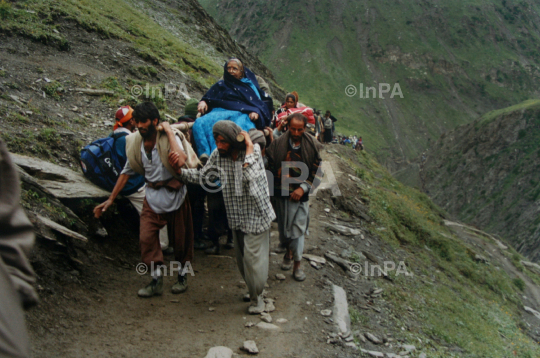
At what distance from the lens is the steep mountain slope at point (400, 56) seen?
79.8 meters

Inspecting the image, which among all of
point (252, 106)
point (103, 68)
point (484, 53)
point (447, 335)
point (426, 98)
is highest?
point (484, 53)

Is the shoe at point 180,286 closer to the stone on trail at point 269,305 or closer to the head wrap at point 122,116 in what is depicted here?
the stone on trail at point 269,305

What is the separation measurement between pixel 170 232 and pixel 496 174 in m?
43.2

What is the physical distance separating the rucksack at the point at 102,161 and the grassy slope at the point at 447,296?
3.48m

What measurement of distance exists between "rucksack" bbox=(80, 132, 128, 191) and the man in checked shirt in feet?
4.36

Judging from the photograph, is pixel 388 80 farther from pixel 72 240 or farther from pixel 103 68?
pixel 72 240

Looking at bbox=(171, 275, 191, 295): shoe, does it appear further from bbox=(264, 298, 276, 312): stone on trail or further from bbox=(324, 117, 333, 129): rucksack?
bbox=(324, 117, 333, 129): rucksack

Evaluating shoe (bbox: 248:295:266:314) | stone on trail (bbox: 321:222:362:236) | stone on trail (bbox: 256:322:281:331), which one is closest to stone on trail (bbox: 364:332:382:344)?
stone on trail (bbox: 256:322:281:331)

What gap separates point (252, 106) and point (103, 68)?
22.2 feet

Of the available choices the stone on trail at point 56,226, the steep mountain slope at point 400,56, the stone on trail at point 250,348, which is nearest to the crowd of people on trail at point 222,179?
the stone on trail at point 56,226

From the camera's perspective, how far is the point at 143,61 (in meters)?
12.7

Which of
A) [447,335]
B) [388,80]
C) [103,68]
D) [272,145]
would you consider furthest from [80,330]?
[388,80]

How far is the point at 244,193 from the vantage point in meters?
4.31

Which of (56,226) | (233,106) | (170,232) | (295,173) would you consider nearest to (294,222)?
(295,173)
